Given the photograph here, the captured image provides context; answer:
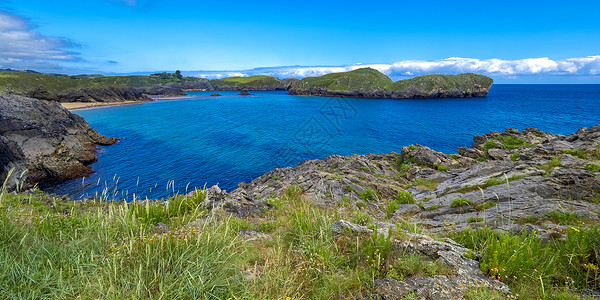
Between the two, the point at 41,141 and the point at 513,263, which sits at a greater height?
the point at 513,263

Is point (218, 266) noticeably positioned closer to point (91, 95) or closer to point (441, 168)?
point (441, 168)

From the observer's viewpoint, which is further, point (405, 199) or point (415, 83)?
point (415, 83)

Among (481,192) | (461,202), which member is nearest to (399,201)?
(461,202)

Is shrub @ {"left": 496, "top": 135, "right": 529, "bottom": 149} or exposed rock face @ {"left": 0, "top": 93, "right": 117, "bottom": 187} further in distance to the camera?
exposed rock face @ {"left": 0, "top": 93, "right": 117, "bottom": 187}

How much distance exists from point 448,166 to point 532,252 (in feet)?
65.0

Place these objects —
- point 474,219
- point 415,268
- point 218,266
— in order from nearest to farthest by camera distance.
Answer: point 218,266 → point 415,268 → point 474,219

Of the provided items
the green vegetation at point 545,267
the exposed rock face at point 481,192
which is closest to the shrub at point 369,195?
the exposed rock face at point 481,192

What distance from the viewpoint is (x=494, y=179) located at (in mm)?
13352

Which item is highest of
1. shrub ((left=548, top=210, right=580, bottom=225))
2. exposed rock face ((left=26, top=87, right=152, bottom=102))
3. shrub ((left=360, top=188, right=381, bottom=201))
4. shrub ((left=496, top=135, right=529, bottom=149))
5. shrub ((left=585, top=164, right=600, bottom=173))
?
exposed rock face ((left=26, top=87, right=152, bottom=102))

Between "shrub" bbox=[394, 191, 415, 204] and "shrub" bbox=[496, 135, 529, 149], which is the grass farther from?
"shrub" bbox=[496, 135, 529, 149]

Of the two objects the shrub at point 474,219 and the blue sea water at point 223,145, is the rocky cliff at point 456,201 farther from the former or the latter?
the blue sea water at point 223,145

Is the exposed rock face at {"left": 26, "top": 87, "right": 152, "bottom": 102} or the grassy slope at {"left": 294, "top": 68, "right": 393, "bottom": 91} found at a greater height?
the grassy slope at {"left": 294, "top": 68, "right": 393, "bottom": 91}

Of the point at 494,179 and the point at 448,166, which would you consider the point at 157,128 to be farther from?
the point at 494,179

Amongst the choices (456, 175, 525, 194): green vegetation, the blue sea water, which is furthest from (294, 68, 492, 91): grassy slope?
(456, 175, 525, 194): green vegetation
